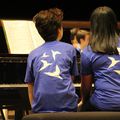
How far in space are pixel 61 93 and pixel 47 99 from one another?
10 centimetres

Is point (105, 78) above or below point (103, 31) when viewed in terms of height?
below

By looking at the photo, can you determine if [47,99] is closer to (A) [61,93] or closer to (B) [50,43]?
(A) [61,93]

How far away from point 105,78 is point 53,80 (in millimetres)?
340

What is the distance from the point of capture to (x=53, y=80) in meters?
2.30

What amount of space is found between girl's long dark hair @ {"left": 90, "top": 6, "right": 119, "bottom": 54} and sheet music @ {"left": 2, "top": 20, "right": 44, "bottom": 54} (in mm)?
1179

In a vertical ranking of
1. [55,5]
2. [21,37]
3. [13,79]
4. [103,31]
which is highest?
[103,31]

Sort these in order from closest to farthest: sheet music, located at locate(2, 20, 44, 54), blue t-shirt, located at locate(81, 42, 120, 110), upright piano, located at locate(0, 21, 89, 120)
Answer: blue t-shirt, located at locate(81, 42, 120, 110)
upright piano, located at locate(0, 21, 89, 120)
sheet music, located at locate(2, 20, 44, 54)

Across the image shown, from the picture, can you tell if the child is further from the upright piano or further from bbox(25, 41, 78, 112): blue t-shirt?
the upright piano

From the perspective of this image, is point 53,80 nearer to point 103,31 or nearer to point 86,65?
point 86,65

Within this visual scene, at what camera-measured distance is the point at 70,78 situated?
238 centimetres

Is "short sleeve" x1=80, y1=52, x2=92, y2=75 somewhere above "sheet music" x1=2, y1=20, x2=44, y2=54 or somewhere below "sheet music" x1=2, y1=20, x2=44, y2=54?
above

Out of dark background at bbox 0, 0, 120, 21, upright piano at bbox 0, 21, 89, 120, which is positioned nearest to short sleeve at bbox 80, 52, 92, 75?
upright piano at bbox 0, 21, 89, 120

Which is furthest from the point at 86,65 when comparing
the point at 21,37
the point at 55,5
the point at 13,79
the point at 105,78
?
the point at 55,5

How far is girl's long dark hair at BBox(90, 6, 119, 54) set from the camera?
2348 mm
